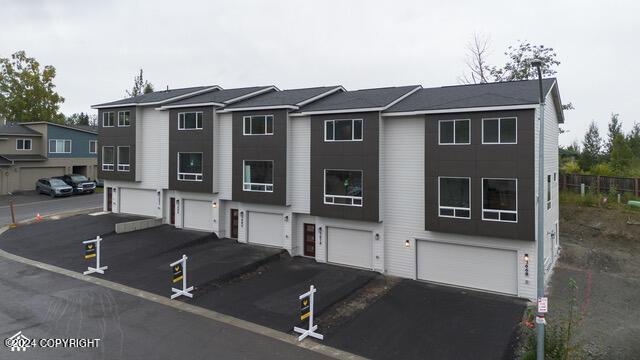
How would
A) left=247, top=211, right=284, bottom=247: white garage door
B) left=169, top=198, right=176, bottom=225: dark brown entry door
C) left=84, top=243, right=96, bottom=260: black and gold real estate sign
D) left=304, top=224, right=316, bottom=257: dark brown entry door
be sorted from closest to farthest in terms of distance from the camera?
left=84, top=243, right=96, bottom=260: black and gold real estate sign
left=304, top=224, right=316, bottom=257: dark brown entry door
left=247, top=211, right=284, bottom=247: white garage door
left=169, top=198, right=176, bottom=225: dark brown entry door

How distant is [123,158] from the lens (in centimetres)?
3023

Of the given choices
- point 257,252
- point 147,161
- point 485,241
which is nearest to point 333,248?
point 257,252

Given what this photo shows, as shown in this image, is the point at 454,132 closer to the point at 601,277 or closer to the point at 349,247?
the point at 349,247

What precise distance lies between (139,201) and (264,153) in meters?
12.8

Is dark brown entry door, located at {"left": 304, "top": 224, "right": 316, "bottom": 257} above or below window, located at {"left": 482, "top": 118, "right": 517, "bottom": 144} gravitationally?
below

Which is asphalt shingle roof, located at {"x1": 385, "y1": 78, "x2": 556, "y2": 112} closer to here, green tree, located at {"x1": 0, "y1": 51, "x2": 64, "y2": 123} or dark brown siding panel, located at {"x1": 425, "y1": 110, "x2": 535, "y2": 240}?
dark brown siding panel, located at {"x1": 425, "y1": 110, "x2": 535, "y2": 240}

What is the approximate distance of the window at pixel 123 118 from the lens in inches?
1178

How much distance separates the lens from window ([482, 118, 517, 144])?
1730 cm

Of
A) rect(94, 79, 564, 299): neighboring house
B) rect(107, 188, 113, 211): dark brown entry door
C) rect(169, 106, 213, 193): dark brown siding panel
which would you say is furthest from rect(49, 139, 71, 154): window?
rect(169, 106, 213, 193): dark brown siding panel

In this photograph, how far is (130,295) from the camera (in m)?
17.0

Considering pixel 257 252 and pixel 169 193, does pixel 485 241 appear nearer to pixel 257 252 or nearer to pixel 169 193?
Answer: pixel 257 252

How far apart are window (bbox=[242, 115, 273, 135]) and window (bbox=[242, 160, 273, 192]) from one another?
5.92 feet

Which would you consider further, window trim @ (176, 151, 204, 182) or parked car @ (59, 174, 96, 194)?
parked car @ (59, 174, 96, 194)

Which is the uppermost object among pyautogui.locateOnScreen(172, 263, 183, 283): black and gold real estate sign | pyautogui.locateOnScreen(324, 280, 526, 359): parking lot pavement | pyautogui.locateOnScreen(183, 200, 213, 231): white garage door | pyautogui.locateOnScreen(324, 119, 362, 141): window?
pyautogui.locateOnScreen(324, 119, 362, 141): window
